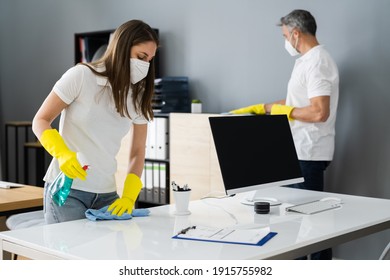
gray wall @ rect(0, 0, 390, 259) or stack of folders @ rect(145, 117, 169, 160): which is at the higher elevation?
gray wall @ rect(0, 0, 390, 259)

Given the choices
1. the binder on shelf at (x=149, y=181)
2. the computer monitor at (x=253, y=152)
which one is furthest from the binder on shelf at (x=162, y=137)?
the computer monitor at (x=253, y=152)

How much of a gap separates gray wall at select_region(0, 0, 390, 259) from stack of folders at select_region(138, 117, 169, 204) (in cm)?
43

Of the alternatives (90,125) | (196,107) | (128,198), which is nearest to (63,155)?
(90,125)

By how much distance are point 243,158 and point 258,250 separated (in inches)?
28.7

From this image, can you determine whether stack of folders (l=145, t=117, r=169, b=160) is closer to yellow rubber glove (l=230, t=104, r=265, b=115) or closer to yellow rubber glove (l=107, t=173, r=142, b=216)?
yellow rubber glove (l=230, t=104, r=265, b=115)

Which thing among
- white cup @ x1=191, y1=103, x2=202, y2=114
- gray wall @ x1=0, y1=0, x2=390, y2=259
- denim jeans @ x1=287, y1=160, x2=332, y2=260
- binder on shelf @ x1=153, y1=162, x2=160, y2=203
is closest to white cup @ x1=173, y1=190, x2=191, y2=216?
denim jeans @ x1=287, y1=160, x2=332, y2=260

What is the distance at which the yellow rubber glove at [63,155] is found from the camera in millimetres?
2230

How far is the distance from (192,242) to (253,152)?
0.76 metres

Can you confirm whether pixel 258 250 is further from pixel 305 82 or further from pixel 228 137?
pixel 305 82

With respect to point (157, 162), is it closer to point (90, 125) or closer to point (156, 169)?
point (156, 169)

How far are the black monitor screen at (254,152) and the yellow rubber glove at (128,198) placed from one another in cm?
36

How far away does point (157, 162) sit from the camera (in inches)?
188

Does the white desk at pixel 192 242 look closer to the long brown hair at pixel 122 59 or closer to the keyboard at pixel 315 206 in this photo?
the keyboard at pixel 315 206

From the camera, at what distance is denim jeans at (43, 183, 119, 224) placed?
2385 millimetres
